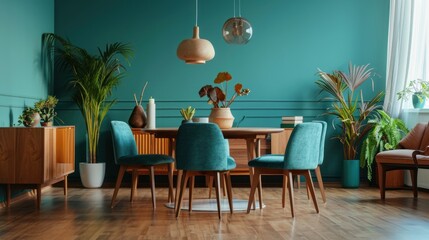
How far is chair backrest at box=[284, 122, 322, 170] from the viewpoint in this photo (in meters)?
5.05

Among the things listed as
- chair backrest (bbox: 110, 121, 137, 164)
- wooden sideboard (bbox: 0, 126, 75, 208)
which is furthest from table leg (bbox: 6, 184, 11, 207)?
chair backrest (bbox: 110, 121, 137, 164)

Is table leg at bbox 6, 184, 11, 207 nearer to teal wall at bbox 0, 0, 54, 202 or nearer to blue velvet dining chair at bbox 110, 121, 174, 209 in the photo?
teal wall at bbox 0, 0, 54, 202

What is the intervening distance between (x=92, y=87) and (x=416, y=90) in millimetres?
3834

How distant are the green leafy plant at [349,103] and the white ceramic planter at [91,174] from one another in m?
2.88

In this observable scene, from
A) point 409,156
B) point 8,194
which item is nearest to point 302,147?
point 409,156

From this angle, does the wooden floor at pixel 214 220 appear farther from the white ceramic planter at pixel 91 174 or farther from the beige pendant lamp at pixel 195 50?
the beige pendant lamp at pixel 195 50

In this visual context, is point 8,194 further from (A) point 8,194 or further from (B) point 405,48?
(B) point 405,48

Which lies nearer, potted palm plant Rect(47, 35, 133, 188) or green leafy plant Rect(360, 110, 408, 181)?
green leafy plant Rect(360, 110, 408, 181)

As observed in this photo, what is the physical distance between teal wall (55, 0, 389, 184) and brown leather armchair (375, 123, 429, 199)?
4.45 feet

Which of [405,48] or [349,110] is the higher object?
[405,48]

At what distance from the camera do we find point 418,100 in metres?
7.15

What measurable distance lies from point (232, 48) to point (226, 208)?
9.55ft

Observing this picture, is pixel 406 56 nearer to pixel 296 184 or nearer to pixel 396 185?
pixel 396 185

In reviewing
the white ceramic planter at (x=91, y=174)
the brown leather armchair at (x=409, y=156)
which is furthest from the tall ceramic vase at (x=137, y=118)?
the brown leather armchair at (x=409, y=156)
